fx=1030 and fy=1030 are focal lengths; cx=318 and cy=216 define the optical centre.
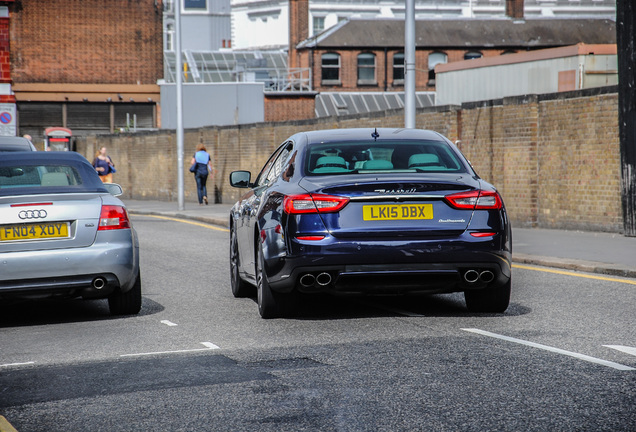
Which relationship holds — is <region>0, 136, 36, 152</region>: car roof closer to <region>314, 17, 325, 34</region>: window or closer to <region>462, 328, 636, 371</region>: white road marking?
<region>462, 328, 636, 371</region>: white road marking

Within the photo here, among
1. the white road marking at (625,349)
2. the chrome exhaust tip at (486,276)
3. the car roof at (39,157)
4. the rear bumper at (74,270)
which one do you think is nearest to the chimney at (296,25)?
the car roof at (39,157)

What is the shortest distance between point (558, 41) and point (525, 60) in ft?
119

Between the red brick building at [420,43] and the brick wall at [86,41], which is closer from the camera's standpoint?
the brick wall at [86,41]

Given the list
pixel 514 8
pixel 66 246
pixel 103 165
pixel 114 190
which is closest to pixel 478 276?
pixel 66 246

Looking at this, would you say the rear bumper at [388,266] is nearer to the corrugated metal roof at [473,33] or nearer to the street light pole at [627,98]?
the street light pole at [627,98]

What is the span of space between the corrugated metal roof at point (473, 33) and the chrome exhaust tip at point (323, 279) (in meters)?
59.6

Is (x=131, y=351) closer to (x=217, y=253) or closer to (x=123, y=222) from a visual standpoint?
(x=123, y=222)

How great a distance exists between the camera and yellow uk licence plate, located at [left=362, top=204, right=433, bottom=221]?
7535 millimetres

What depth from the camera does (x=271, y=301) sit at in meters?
8.12

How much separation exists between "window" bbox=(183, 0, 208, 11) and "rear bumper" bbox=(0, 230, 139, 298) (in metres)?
77.3

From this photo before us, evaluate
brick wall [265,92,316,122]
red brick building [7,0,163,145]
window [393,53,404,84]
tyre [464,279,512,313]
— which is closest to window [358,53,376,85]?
window [393,53,404,84]

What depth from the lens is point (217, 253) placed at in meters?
15.2

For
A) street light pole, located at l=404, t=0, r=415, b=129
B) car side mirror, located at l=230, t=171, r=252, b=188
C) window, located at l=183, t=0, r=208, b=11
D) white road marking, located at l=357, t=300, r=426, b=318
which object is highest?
window, located at l=183, t=0, r=208, b=11

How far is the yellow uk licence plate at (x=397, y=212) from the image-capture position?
7535mm
